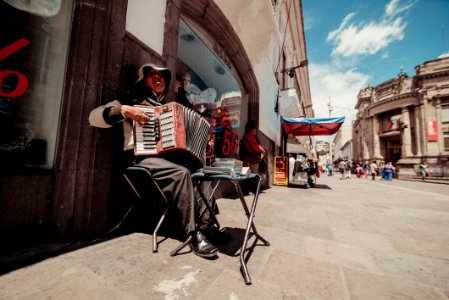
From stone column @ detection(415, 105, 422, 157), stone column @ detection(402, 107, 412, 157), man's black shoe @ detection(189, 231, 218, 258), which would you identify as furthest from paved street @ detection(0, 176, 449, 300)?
stone column @ detection(402, 107, 412, 157)

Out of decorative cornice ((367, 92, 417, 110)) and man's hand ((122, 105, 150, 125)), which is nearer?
man's hand ((122, 105, 150, 125))

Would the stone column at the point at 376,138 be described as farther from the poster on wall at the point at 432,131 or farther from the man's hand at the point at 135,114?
the man's hand at the point at 135,114

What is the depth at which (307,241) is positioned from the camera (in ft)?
7.04

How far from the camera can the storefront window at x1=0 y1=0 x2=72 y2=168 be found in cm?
177

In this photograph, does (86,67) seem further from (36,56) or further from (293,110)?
(293,110)

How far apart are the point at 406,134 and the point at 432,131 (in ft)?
11.0

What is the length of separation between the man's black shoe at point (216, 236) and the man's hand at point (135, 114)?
1353 mm

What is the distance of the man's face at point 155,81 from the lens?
7.79 feet

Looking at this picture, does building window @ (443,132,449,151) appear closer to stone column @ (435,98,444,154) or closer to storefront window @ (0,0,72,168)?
stone column @ (435,98,444,154)

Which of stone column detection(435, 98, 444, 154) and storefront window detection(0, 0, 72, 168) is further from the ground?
stone column detection(435, 98, 444, 154)

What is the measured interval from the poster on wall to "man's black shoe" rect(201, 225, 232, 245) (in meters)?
41.5

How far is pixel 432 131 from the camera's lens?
29.4 meters

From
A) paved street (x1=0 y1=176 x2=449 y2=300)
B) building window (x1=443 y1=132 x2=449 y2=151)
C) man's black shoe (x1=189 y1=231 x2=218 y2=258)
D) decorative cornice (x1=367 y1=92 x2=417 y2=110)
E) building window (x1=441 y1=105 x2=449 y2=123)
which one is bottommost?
paved street (x1=0 y1=176 x2=449 y2=300)

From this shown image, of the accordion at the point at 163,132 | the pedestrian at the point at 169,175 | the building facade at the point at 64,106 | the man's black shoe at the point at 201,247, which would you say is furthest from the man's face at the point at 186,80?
the man's black shoe at the point at 201,247
